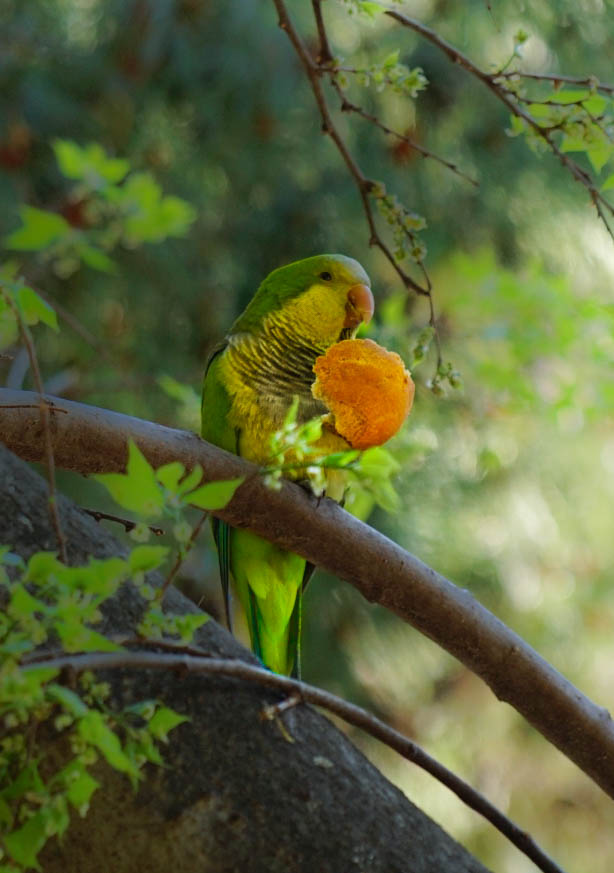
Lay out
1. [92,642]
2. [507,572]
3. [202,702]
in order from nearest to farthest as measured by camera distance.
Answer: [92,642]
[202,702]
[507,572]

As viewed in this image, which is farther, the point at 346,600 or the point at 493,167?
the point at 493,167

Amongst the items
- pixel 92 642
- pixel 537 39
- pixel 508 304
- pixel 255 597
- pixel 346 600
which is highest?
pixel 537 39

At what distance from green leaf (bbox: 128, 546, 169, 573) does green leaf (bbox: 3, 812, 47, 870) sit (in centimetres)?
13

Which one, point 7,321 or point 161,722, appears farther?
point 7,321

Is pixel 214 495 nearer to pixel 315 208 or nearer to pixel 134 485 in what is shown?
pixel 134 485

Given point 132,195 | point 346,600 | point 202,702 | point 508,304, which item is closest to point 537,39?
point 508,304

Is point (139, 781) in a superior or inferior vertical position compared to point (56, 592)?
inferior

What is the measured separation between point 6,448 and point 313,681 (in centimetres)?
151

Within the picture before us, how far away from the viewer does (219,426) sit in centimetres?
120

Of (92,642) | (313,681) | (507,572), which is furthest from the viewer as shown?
(507,572)

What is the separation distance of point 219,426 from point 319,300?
185 mm

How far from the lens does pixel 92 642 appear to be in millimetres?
531

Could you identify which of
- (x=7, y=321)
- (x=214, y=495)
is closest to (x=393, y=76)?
(x=7, y=321)

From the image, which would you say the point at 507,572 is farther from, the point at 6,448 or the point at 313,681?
the point at 6,448
